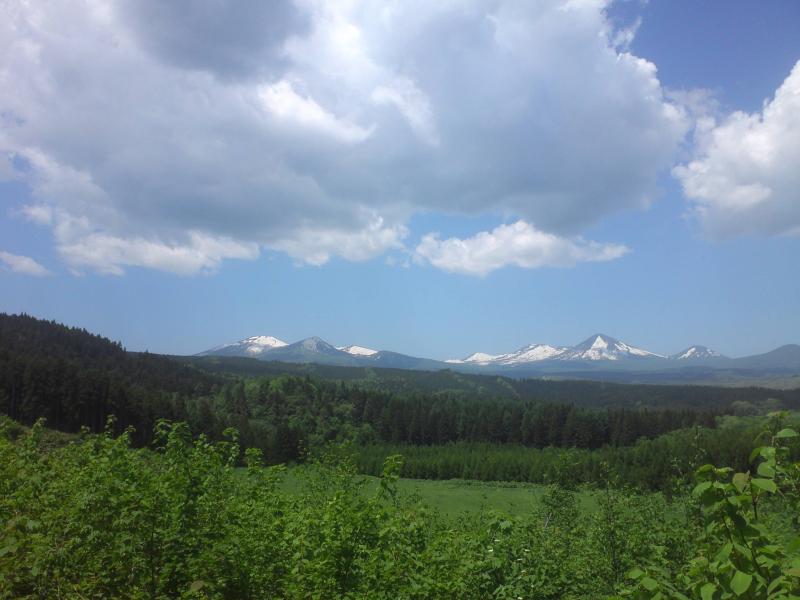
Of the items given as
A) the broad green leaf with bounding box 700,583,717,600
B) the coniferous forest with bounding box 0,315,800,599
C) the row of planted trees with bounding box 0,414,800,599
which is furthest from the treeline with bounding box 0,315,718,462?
the broad green leaf with bounding box 700,583,717,600

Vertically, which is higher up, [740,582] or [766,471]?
[766,471]

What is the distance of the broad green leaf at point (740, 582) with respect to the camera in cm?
227

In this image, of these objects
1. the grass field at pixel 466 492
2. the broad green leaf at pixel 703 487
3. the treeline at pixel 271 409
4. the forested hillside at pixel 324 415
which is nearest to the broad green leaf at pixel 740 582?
the broad green leaf at pixel 703 487

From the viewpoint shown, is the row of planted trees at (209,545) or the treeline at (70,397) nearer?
the row of planted trees at (209,545)

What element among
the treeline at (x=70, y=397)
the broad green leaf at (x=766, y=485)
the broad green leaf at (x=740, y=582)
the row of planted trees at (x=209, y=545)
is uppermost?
the broad green leaf at (x=766, y=485)

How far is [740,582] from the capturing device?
2.32 metres

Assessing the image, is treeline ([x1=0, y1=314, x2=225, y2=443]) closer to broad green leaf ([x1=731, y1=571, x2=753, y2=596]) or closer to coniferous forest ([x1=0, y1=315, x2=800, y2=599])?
coniferous forest ([x1=0, y1=315, x2=800, y2=599])

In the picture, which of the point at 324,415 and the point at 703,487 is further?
the point at 324,415

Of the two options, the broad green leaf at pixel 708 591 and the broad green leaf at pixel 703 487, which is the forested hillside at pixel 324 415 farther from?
the broad green leaf at pixel 703 487

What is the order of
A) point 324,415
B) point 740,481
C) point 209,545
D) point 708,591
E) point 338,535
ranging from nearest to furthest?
point 708,591, point 740,481, point 338,535, point 209,545, point 324,415

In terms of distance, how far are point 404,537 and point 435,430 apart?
118m

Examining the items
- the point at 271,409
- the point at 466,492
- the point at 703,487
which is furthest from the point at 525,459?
the point at 703,487

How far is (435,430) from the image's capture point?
12119cm

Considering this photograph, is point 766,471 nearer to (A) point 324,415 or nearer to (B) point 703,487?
(B) point 703,487
